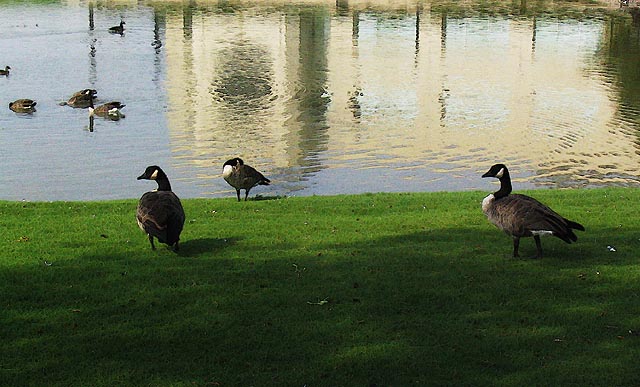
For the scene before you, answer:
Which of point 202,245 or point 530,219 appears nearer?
point 530,219

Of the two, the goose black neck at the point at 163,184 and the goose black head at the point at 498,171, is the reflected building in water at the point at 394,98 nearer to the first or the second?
the goose black neck at the point at 163,184

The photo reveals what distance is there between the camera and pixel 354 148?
32.1 meters

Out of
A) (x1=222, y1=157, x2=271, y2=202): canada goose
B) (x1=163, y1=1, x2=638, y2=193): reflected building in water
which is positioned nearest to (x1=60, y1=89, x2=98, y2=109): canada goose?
(x1=163, y1=1, x2=638, y2=193): reflected building in water

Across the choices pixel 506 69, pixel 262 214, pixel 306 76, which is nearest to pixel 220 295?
pixel 262 214

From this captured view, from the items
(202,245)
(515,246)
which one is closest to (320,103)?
(202,245)

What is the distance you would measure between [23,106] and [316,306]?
30.7m

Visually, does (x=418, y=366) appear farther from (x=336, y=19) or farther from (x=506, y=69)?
(x=336, y=19)

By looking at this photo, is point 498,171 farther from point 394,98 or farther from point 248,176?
point 394,98

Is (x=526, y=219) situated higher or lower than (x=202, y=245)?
higher

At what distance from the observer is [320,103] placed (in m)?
41.8

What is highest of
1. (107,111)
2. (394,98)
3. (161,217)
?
(161,217)

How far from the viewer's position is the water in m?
28.2

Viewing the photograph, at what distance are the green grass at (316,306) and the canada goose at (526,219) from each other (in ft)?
1.74

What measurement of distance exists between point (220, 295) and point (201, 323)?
3.06ft
